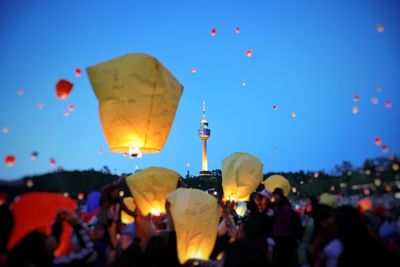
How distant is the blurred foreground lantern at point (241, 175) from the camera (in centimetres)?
1295

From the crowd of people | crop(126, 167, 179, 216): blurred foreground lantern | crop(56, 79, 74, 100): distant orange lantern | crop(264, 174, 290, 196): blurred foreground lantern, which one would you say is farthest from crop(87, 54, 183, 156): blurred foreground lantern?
crop(264, 174, 290, 196): blurred foreground lantern

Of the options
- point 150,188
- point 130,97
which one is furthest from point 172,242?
point 150,188

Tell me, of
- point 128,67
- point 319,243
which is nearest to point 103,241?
point 128,67

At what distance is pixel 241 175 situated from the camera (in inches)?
510

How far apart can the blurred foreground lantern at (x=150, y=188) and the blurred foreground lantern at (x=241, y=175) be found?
395 cm

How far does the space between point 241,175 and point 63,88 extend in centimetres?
766

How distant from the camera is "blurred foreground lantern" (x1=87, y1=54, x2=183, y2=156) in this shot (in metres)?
6.07

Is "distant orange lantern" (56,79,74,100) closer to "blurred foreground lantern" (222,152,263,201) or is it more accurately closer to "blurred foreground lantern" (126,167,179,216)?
"blurred foreground lantern" (126,167,179,216)

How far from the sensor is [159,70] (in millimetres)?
6344

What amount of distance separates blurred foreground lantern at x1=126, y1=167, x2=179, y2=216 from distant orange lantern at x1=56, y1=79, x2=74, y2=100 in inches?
129

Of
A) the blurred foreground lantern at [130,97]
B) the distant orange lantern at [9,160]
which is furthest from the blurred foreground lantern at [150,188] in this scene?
the distant orange lantern at [9,160]

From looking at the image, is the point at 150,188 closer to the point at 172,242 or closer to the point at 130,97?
the point at 172,242

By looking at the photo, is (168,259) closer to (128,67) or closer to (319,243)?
(319,243)

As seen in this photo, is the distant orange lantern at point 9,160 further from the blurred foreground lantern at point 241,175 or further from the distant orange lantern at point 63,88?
the blurred foreground lantern at point 241,175
